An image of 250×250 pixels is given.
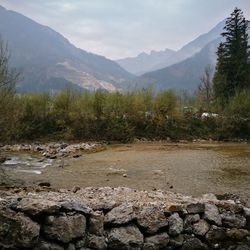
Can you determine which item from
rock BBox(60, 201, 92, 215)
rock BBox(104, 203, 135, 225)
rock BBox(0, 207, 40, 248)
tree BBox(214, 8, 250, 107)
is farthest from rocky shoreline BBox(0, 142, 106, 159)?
tree BBox(214, 8, 250, 107)

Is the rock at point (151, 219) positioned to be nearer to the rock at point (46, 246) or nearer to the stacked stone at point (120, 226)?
the stacked stone at point (120, 226)

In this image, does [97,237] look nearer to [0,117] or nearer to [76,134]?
[0,117]

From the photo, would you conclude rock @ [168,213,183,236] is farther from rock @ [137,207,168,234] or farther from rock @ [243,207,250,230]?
rock @ [243,207,250,230]

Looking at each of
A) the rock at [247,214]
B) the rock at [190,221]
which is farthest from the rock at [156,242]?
the rock at [247,214]

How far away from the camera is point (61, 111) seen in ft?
167

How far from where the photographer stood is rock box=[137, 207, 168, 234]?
11.0 meters

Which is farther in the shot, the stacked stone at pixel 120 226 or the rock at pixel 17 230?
the stacked stone at pixel 120 226

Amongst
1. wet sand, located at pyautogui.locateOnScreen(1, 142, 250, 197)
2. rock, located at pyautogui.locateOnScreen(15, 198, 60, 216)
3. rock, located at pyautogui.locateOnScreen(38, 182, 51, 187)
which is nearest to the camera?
rock, located at pyautogui.locateOnScreen(15, 198, 60, 216)

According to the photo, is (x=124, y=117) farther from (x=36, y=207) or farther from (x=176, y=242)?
(x=36, y=207)

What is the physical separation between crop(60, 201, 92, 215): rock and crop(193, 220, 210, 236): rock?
2992mm

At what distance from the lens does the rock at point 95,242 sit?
10.3m

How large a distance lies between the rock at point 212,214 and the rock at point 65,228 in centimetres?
363

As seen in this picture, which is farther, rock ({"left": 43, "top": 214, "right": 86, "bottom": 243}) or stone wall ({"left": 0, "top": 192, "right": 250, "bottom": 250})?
rock ({"left": 43, "top": 214, "right": 86, "bottom": 243})

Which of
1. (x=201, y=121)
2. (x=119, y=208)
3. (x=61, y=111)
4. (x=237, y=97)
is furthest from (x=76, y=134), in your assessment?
(x=119, y=208)
